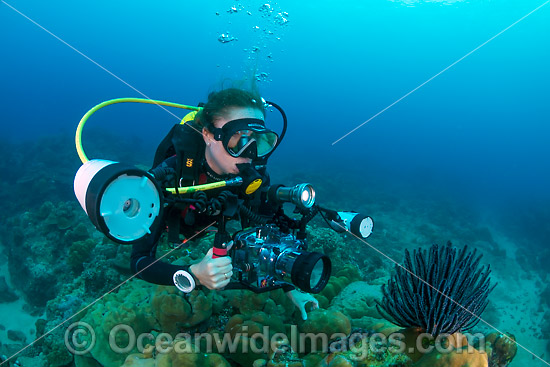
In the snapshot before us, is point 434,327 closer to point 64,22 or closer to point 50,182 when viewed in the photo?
point 50,182

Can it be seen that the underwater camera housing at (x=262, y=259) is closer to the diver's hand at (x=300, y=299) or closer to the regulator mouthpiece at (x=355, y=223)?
the regulator mouthpiece at (x=355, y=223)

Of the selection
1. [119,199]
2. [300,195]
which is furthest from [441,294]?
[119,199]

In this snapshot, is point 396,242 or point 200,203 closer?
point 200,203

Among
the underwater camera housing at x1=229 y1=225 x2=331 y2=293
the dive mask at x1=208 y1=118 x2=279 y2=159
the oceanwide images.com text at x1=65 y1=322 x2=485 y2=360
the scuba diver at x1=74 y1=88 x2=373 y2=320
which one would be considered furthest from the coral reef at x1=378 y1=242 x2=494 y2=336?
the dive mask at x1=208 y1=118 x2=279 y2=159

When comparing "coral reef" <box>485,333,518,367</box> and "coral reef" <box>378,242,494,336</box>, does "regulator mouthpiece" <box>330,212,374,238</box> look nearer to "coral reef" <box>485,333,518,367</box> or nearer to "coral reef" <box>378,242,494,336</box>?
"coral reef" <box>378,242,494,336</box>

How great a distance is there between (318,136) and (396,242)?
64854 millimetres

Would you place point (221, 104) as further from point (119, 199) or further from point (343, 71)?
point (343, 71)

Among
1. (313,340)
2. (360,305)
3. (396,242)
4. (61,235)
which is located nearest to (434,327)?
(313,340)

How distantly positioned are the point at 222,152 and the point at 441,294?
2.16 meters

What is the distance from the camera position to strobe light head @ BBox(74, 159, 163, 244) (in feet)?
4.80

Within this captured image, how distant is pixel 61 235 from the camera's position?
9.73 m

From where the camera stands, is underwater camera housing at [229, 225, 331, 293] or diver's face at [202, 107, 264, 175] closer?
underwater camera housing at [229, 225, 331, 293]

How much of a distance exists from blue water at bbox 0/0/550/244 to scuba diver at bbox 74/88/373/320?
38.4 metres

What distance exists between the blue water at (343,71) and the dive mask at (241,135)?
38598 millimetres
